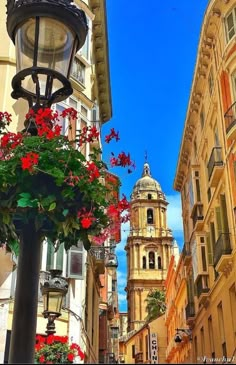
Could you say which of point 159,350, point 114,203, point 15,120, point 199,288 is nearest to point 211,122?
point 199,288

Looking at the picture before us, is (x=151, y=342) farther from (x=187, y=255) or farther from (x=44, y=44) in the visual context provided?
(x=44, y=44)

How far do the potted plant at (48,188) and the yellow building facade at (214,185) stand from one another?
45.5 feet

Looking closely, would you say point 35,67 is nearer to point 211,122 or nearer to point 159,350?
point 211,122

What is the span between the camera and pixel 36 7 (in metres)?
5.15

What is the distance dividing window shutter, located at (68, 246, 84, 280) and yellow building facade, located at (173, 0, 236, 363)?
5.37 metres

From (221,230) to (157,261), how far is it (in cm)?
6466

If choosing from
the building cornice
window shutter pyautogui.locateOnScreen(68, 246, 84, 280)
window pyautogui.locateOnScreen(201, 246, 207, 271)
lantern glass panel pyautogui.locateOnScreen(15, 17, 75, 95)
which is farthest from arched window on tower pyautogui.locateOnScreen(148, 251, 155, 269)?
lantern glass panel pyautogui.locateOnScreen(15, 17, 75, 95)

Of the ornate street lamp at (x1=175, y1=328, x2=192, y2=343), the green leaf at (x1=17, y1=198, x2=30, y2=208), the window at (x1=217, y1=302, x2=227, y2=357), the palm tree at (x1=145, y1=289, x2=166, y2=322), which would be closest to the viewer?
the green leaf at (x1=17, y1=198, x2=30, y2=208)

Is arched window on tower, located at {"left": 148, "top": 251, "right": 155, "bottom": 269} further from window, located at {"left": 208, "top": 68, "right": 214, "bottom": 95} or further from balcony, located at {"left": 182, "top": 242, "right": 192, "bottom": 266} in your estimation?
window, located at {"left": 208, "top": 68, "right": 214, "bottom": 95}

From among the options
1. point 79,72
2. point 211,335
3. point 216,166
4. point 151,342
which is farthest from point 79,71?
point 151,342

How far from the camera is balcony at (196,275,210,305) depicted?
22.9m

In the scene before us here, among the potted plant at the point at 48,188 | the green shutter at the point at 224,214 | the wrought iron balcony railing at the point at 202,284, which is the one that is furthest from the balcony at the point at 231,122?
the potted plant at the point at 48,188

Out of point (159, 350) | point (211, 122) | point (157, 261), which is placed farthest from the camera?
point (157, 261)

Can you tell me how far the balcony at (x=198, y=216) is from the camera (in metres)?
25.5
